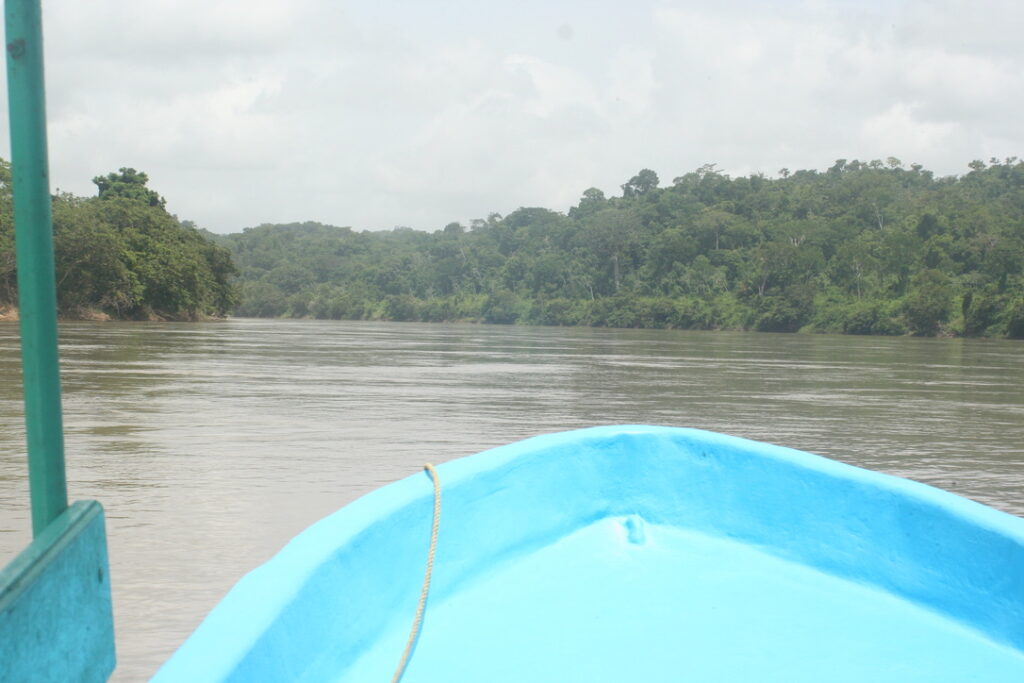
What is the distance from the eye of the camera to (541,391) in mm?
10727

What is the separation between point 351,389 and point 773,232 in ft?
237

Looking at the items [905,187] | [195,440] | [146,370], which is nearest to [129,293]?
[146,370]

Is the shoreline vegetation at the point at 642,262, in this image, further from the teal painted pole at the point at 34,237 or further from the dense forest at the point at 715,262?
the teal painted pole at the point at 34,237

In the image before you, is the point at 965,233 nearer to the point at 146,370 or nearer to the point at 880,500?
the point at 146,370

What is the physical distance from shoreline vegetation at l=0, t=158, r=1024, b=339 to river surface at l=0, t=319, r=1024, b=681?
30.0 meters

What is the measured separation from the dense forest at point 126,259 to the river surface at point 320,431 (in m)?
27.7

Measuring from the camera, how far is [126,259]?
46.7 meters

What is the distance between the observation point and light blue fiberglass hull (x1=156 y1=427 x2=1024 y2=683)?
1813 millimetres

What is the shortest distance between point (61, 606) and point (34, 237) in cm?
49

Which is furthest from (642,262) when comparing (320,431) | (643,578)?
(643,578)

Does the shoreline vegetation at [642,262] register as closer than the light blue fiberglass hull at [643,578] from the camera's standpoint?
No

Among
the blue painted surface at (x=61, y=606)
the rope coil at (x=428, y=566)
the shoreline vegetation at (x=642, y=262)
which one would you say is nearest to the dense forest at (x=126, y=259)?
the shoreline vegetation at (x=642, y=262)

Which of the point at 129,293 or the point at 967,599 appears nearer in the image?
the point at 967,599

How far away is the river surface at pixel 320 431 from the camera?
3564mm
